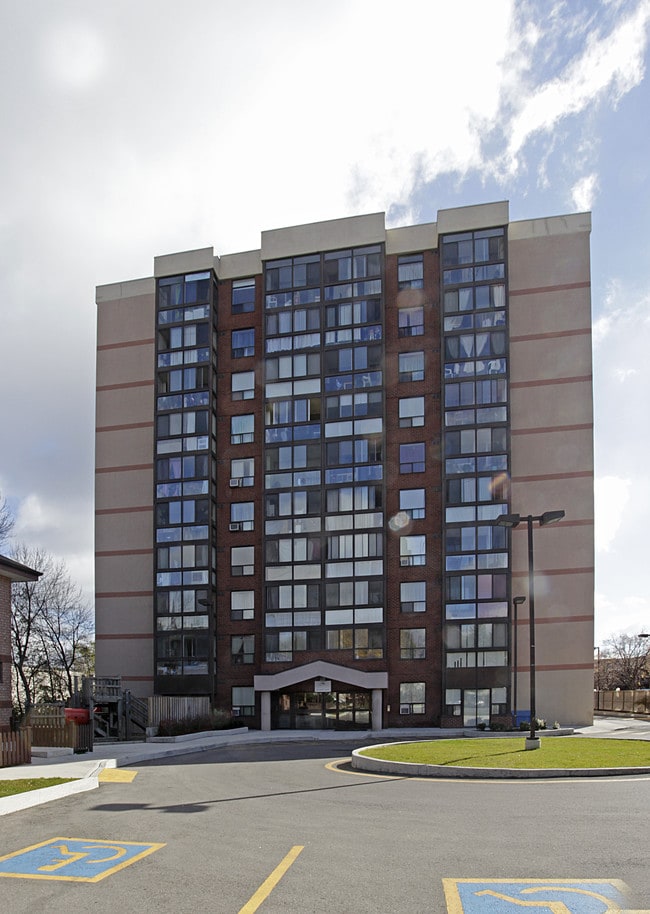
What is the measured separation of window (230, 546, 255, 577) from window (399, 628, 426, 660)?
1049 cm

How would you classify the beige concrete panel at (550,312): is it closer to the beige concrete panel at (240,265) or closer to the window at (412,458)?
the window at (412,458)

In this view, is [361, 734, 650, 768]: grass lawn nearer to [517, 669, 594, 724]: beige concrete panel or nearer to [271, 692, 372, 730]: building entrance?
[517, 669, 594, 724]: beige concrete panel

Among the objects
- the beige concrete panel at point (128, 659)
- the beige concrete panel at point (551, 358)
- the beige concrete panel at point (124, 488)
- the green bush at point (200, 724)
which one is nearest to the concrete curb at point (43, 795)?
the green bush at point (200, 724)

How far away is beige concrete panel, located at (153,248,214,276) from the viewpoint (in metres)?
58.0

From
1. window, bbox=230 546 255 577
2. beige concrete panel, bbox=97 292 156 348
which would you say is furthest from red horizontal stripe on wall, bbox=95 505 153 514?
beige concrete panel, bbox=97 292 156 348

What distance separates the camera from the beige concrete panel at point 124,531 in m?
57.6

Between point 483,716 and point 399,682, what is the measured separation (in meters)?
5.22

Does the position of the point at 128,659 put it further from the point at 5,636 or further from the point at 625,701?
the point at 625,701

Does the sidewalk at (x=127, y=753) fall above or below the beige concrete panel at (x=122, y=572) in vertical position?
below

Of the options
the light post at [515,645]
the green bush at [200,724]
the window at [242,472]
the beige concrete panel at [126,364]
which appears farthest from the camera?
the beige concrete panel at [126,364]

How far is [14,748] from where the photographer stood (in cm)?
2394

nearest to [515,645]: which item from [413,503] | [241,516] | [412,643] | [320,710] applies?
[412,643]

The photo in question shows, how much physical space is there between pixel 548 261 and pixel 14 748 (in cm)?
4299

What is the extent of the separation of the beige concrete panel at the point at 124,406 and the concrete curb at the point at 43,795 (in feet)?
138
